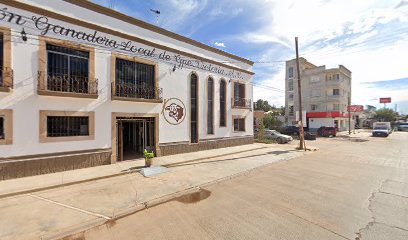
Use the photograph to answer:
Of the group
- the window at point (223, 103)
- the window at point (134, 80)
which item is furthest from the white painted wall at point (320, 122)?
the window at point (134, 80)

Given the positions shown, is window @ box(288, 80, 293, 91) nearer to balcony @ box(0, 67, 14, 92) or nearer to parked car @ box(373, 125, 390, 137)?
parked car @ box(373, 125, 390, 137)

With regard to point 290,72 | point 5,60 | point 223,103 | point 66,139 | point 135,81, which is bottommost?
point 66,139

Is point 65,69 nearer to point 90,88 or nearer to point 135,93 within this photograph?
point 90,88

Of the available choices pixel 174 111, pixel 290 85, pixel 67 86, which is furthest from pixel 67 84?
pixel 290 85

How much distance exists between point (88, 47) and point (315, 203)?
12.0 meters

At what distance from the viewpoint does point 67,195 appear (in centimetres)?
689

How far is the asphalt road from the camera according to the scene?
15.4 feet

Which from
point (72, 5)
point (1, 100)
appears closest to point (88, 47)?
point (72, 5)

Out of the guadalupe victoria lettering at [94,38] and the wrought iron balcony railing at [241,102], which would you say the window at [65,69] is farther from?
the wrought iron balcony railing at [241,102]

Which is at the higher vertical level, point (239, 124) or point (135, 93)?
point (135, 93)

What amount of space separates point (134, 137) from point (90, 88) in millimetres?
5718

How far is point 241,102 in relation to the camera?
19594 mm

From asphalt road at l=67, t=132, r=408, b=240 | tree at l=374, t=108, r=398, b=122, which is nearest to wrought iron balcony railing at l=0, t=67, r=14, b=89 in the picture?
asphalt road at l=67, t=132, r=408, b=240

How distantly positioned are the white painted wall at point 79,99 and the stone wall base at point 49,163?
1.00ft
